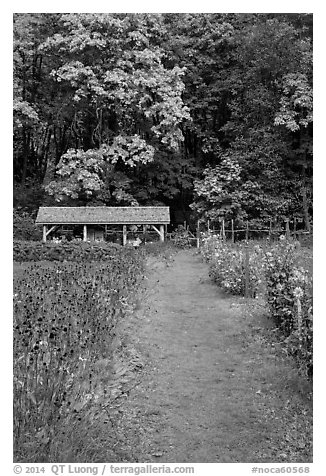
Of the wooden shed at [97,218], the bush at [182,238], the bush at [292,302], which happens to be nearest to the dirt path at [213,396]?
the bush at [292,302]

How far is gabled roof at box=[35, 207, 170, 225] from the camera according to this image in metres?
20.3

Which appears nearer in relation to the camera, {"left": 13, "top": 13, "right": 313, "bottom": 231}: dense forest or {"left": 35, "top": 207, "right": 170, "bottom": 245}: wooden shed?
{"left": 35, "top": 207, "right": 170, "bottom": 245}: wooden shed

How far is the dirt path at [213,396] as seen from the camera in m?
4.75

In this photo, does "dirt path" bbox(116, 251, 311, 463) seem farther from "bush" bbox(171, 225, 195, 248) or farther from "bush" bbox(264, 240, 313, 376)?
"bush" bbox(171, 225, 195, 248)

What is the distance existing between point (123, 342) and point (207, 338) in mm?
1600

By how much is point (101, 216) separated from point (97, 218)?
0.72 ft

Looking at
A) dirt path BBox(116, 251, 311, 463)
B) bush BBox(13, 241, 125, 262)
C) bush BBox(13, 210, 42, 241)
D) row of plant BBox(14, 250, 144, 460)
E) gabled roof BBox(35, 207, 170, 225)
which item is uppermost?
gabled roof BBox(35, 207, 170, 225)

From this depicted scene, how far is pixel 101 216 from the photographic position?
20.8 metres

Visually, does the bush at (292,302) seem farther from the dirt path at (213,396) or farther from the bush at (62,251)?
the bush at (62,251)

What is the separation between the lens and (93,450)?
423 cm

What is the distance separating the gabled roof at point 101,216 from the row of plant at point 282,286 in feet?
23.6

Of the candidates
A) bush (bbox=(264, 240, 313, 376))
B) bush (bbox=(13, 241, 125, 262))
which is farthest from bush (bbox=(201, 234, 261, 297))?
bush (bbox=(13, 241, 125, 262))

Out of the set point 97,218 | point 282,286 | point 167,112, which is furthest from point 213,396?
point 167,112
